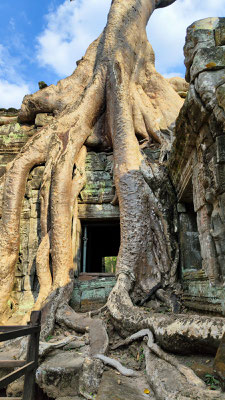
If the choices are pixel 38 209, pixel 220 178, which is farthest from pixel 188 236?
pixel 38 209

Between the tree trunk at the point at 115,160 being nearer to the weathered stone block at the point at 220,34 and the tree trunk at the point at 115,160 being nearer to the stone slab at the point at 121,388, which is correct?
the stone slab at the point at 121,388

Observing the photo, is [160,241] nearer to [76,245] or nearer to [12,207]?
[76,245]

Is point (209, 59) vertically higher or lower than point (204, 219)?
higher

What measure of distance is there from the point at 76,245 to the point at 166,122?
3.04 metres

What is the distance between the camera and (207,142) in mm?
2461

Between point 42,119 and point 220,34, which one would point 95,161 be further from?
point 220,34

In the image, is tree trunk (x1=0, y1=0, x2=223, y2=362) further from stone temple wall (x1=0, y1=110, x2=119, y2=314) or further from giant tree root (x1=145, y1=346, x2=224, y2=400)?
giant tree root (x1=145, y1=346, x2=224, y2=400)

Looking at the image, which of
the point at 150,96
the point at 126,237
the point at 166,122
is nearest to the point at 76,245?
the point at 126,237

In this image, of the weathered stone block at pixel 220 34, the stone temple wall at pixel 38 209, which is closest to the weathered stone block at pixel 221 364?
the weathered stone block at pixel 220 34

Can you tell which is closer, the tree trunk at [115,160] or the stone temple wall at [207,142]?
the stone temple wall at [207,142]

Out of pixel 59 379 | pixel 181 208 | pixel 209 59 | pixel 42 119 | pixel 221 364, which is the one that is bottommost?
pixel 59 379

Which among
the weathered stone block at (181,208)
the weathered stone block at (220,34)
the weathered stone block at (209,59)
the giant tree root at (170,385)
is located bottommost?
the giant tree root at (170,385)

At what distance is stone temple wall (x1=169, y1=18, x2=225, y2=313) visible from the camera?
218cm

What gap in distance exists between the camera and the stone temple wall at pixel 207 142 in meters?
2.18
